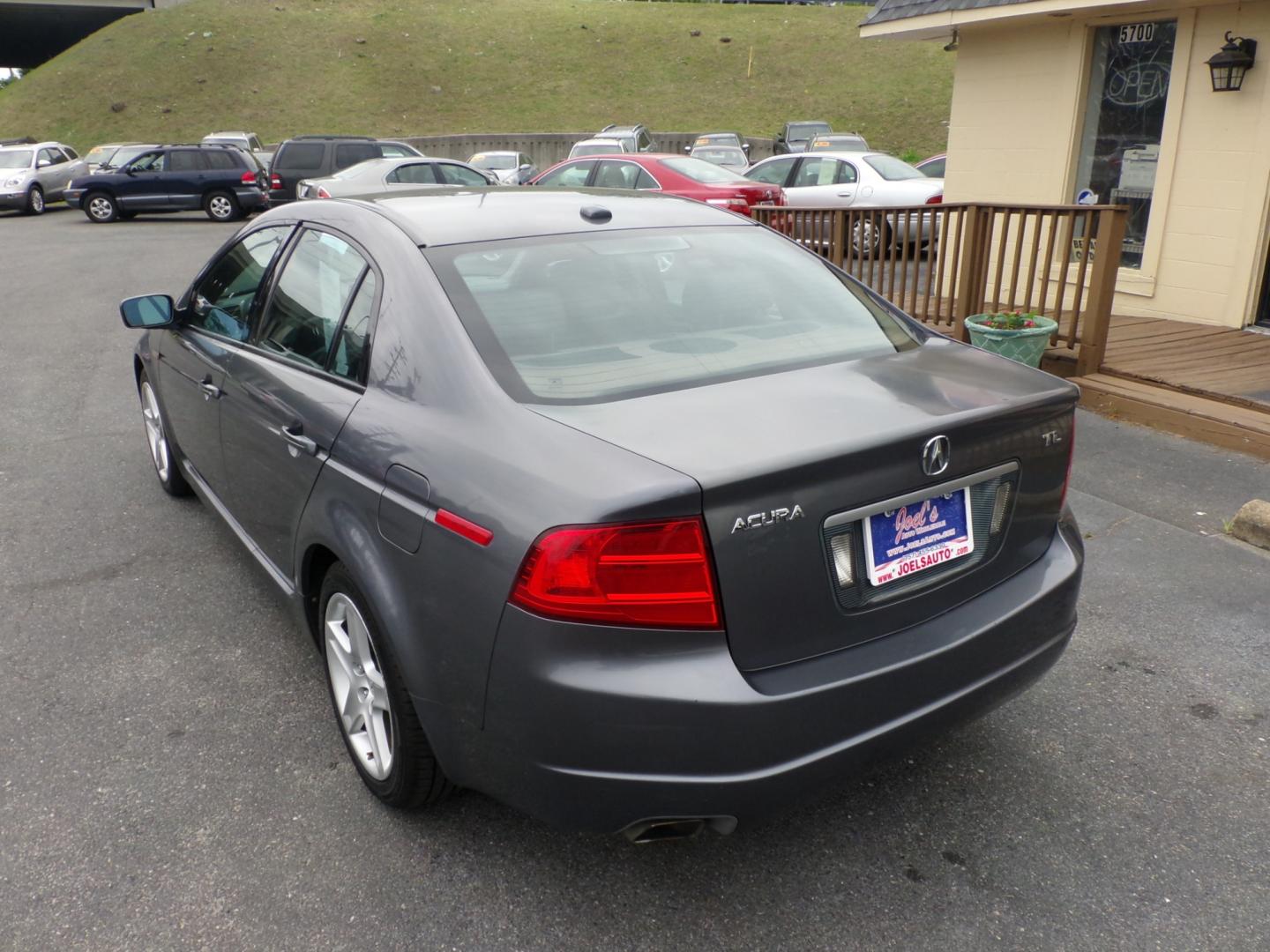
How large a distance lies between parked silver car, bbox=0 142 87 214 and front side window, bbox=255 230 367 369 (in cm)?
2442

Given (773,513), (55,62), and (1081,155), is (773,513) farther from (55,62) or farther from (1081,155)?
(55,62)

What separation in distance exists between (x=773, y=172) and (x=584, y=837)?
13.7 metres

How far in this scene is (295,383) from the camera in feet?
10.2

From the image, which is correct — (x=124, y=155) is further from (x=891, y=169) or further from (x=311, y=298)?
(x=311, y=298)

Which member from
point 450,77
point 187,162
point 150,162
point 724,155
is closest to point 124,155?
point 150,162

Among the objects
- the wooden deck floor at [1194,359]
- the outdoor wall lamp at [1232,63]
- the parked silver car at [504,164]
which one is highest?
the outdoor wall lamp at [1232,63]

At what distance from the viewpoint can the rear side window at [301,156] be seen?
21016 mm

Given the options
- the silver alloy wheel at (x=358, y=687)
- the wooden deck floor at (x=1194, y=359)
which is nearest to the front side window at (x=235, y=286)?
the silver alloy wheel at (x=358, y=687)

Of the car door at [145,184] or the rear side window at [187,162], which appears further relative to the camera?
the rear side window at [187,162]

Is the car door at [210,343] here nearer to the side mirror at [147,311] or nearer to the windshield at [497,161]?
the side mirror at [147,311]

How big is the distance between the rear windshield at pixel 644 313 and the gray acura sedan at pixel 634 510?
0.4 inches

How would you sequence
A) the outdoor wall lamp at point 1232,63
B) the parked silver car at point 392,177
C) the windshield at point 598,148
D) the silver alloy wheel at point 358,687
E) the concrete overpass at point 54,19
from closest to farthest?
the silver alloy wheel at point 358,687 < the outdoor wall lamp at point 1232,63 < the parked silver car at point 392,177 < the windshield at point 598,148 < the concrete overpass at point 54,19

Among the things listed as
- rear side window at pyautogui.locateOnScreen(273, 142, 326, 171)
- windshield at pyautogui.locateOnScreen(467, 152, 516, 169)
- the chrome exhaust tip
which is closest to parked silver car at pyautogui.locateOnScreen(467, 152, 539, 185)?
windshield at pyautogui.locateOnScreen(467, 152, 516, 169)

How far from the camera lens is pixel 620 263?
3068mm
